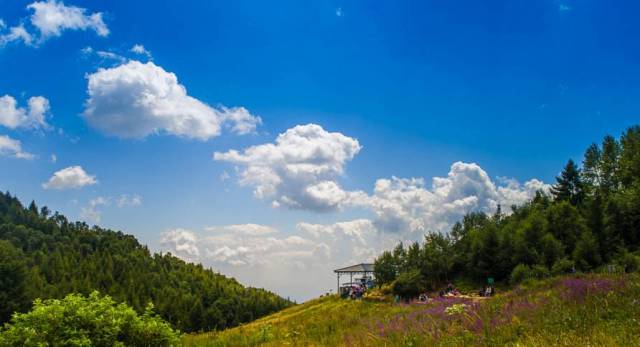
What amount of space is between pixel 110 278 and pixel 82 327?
13370 centimetres

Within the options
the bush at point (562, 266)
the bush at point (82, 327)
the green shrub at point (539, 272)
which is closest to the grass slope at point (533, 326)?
the bush at point (82, 327)

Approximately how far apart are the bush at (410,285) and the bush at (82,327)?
32.8 metres

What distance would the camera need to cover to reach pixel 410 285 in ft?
137

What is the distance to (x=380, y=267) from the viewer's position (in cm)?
5000

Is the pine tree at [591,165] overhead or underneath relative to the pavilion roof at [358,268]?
overhead

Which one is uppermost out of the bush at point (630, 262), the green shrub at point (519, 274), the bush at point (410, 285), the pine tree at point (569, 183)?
the pine tree at point (569, 183)

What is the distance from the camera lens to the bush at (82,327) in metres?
10.2

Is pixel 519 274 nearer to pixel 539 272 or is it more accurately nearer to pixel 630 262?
pixel 539 272

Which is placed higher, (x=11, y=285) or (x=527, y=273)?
(x=527, y=273)

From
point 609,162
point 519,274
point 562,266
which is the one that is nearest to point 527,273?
point 519,274

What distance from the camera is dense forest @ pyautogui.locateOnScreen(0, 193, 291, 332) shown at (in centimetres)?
7625

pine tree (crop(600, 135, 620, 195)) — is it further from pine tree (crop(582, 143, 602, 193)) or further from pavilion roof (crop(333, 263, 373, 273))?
pavilion roof (crop(333, 263, 373, 273))

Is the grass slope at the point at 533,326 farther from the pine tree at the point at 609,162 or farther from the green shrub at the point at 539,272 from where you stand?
the pine tree at the point at 609,162

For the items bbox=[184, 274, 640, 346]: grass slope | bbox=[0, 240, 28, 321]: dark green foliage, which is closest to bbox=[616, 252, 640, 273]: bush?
bbox=[184, 274, 640, 346]: grass slope
